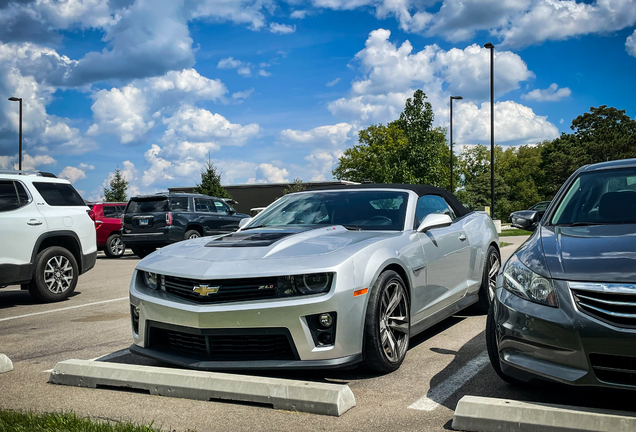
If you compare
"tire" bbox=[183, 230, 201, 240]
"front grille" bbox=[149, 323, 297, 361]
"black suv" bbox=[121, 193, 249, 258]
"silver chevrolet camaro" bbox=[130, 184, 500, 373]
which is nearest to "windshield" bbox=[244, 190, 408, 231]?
"silver chevrolet camaro" bbox=[130, 184, 500, 373]

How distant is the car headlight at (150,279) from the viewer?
4.63m

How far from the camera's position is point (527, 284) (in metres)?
3.53

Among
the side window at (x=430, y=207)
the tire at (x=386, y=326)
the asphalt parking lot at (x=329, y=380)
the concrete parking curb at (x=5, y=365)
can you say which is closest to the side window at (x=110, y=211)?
the asphalt parking lot at (x=329, y=380)

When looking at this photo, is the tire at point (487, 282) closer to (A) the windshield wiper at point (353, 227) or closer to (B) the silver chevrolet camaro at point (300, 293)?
(B) the silver chevrolet camaro at point (300, 293)

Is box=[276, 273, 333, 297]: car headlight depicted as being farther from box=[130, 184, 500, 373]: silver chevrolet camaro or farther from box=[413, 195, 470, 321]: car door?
box=[413, 195, 470, 321]: car door

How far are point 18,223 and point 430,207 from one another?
5761mm

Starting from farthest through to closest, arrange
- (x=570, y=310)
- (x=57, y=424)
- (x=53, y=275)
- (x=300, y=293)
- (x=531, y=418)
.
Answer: (x=53, y=275)
(x=300, y=293)
(x=57, y=424)
(x=570, y=310)
(x=531, y=418)

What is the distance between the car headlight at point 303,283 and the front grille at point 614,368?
165cm

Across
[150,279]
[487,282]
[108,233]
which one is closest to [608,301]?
[150,279]

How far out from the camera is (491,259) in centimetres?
690

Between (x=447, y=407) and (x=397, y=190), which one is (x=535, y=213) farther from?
(x=447, y=407)

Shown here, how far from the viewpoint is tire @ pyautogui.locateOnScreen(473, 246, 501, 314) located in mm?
6652

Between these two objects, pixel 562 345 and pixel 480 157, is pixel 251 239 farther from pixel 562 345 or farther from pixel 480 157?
pixel 480 157

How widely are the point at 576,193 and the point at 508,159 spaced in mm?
103276
